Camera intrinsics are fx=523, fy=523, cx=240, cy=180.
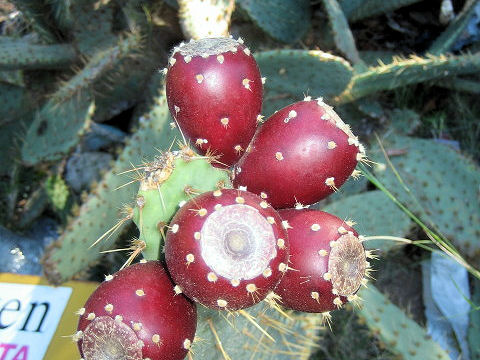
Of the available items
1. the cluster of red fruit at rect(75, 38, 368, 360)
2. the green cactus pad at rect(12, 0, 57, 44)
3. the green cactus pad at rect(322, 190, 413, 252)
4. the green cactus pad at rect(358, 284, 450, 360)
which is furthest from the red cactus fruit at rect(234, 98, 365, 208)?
the green cactus pad at rect(12, 0, 57, 44)

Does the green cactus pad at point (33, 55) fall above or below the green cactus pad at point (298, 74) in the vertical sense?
above

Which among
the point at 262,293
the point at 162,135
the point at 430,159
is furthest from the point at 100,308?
Result: the point at 430,159

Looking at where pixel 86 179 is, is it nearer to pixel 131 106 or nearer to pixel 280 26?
pixel 131 106

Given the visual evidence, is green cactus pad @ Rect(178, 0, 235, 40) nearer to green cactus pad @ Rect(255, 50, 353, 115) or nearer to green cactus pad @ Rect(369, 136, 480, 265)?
green cactus pad @ Rect(255, 50, 353, 115)

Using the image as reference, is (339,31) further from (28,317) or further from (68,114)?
(28,317)

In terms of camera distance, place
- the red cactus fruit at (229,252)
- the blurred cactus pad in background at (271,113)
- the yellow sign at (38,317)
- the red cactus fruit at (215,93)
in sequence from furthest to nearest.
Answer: the blurred cactus pad in background at (271,113)
the yellow sign at (38,317)
the red cactus fruit at (215,93)
the red cactus fruit at (229,252)

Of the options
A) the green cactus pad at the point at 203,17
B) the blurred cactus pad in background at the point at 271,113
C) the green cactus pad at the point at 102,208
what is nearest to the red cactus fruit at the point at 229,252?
the blurred cactus pad in background at the point at 271,113

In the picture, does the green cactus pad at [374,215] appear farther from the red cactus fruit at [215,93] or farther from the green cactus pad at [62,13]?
the green cactus pad at [62,13]

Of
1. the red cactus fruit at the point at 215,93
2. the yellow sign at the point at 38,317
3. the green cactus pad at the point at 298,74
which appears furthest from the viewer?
the green cactus pad at the point at 298,74

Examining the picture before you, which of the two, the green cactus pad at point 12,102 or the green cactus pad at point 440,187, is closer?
the green cactus pad at point 440,187
